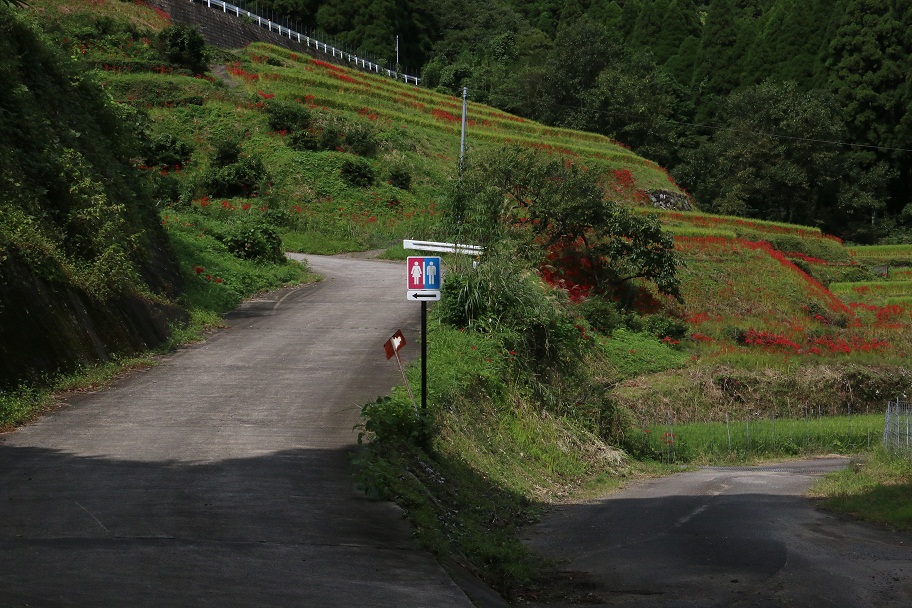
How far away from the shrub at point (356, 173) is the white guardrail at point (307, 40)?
1156 inches

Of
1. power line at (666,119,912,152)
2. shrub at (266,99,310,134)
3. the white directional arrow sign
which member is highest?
power line at (666,119,912,152)

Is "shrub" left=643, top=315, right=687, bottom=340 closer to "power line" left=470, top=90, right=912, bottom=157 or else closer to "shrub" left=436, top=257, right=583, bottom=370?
"shrub" left=436, top=257, right=583, bottom=370

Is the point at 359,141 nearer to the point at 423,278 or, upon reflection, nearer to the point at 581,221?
the point at 581,221

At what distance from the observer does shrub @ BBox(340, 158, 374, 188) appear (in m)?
41.6

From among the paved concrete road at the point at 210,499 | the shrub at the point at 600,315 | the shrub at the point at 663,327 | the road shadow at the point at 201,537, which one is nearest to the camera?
the road shadow at the point at 201,537

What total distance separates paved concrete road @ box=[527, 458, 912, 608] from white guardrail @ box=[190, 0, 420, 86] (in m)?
58.2

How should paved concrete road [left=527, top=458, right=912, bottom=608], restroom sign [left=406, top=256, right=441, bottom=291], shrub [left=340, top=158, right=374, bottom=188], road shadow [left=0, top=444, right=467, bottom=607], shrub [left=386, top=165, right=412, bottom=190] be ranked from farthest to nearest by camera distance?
shrub [left=386, top=165, right=412, bottom=190] < shrub [left=340, top=158, right=374, bottom=188] < restroom sign [left=406, top=256, right=441, bottom=291] < paved concrete road [left=527, top=458, right=912, bottom=608] < road shadow [left=0, top=444, right=467, bottom=607]

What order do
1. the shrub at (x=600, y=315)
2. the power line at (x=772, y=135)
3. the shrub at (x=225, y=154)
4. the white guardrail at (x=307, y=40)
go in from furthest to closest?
the white guardrail at (x=307, y=40) < the power line at (x=772, y=135) < the shrub at (x=225, y=154) < the shrub at (x=600, y=315)

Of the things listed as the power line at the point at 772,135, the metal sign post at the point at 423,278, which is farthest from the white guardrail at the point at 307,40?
the metal sign post at the point at 423,278

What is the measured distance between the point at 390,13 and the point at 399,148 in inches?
1844

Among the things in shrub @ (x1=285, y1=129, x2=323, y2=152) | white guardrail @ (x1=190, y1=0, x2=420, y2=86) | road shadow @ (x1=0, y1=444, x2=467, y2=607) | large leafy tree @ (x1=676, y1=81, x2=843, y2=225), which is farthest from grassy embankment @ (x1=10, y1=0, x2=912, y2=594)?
large leafy tree @ (x1=676, y1=81, x2=843, y2=225)

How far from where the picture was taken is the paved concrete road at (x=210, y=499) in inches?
308

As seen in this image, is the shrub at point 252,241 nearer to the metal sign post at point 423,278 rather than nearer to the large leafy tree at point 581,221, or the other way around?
the large leafy tree at point 581,221

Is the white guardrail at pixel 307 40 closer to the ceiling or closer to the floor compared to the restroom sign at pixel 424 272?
closer to the ceiling
